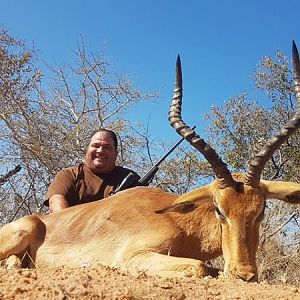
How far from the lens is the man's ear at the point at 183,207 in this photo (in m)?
5.37

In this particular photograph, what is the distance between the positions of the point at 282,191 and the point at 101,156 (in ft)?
9.39

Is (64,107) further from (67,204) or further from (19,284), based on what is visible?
(19,284)

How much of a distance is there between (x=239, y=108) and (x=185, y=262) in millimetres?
10810

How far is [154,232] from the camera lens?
525cm

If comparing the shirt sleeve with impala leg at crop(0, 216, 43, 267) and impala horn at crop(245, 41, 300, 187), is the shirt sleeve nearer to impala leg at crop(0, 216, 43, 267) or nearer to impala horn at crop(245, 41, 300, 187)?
impala leg at crop(0, 216, 43, 267)

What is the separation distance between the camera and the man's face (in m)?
7.29

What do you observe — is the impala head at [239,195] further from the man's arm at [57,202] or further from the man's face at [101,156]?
the man's arm at [57,202]

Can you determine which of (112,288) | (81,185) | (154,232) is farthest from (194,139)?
(112,288)

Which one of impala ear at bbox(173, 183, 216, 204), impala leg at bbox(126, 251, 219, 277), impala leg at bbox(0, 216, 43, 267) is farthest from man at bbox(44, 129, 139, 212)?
impala leg at bbox(126, 251, 219, 277)

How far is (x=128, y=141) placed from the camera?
44.9 feet

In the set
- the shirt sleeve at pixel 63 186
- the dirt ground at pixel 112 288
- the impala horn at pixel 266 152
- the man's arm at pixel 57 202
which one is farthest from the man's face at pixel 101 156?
the dirt ground at pixel 112 288

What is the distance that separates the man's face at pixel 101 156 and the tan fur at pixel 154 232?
4.19 ft

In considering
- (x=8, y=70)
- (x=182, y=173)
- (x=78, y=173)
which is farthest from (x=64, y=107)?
(x=78, y=173)

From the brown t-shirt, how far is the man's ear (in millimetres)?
1842
